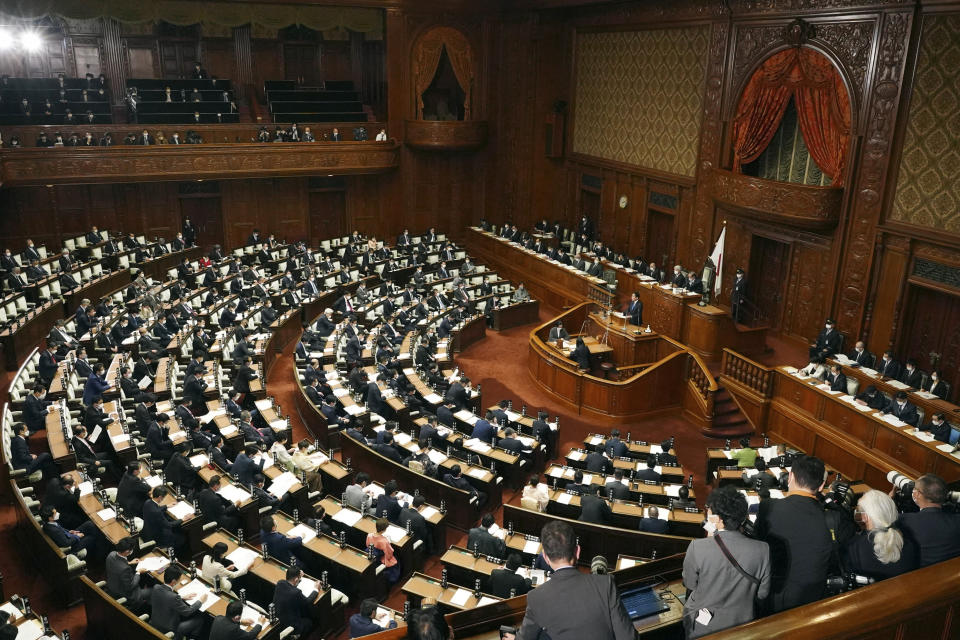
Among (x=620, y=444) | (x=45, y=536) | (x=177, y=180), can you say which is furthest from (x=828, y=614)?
(x=177, y=180)

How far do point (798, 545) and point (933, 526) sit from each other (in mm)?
678

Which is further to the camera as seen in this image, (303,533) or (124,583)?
(303,533)

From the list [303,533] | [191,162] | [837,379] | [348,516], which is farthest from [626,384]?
[191,162]

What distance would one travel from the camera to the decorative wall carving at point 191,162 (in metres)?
18.1

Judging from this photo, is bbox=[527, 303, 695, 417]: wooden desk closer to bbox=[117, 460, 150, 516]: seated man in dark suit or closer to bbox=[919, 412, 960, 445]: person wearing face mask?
bbox=[919, 412, 960, 445]: person wearing face mask

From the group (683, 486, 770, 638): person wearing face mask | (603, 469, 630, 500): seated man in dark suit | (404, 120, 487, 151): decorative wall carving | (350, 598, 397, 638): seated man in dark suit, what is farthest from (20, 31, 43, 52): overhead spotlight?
(683, 486, 770, 638): person wearing face mask

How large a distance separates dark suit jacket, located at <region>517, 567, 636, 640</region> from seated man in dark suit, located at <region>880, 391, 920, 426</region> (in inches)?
389

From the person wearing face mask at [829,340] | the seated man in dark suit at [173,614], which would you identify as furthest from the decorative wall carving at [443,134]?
the seated man in dark suit at [173,614]

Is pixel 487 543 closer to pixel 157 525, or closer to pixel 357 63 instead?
pixel 157 525

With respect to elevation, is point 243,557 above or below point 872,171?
below

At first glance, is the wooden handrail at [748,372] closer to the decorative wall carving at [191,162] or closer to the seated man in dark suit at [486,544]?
the seated man in dark suit at [486,544]

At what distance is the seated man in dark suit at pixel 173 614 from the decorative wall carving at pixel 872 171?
11.9 m

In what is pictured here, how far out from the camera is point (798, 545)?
320 cm

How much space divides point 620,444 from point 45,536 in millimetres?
7311
